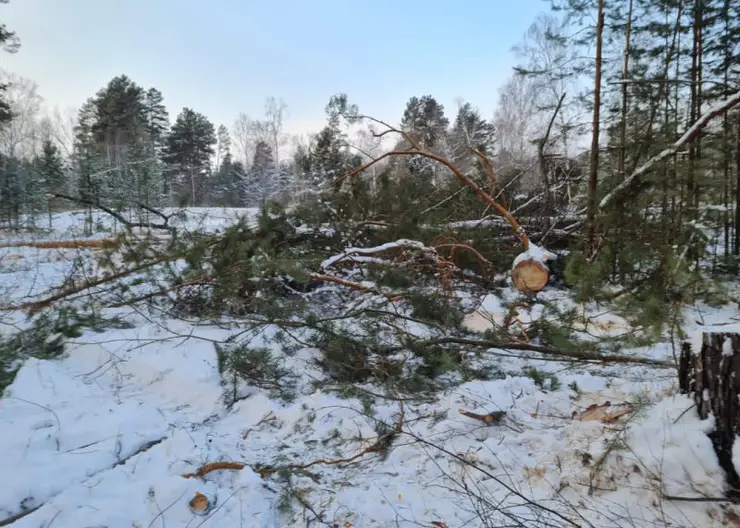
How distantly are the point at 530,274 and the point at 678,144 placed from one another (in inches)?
68.1

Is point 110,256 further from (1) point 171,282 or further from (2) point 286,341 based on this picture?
(2) point 286,341

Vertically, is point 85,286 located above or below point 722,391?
above

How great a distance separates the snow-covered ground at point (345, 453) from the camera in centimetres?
161

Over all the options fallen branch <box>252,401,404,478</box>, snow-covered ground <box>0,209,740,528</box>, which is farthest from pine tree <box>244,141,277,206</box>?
fallen branch <box>252,401,404,478</box>

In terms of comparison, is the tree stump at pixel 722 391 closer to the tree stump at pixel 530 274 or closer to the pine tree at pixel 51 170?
the tree stump at pixel 530 274

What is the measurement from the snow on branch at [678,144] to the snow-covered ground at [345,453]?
167 centimetres

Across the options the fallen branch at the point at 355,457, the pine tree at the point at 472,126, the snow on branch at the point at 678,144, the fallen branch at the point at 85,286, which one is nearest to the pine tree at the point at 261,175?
the pine tree at the point at 472,126

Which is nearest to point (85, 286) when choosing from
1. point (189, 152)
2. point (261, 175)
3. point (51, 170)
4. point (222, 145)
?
point (51, 170)

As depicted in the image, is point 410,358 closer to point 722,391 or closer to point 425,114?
point 722,391

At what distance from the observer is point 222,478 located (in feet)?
6.56

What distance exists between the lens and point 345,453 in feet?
7.51

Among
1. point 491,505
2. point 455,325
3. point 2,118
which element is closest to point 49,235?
point 2,118

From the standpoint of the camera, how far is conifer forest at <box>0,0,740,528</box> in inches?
66.9

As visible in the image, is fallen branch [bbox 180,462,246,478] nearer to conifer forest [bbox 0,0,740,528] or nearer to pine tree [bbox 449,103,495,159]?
conifer forest [bbox 0,0,740,528]
